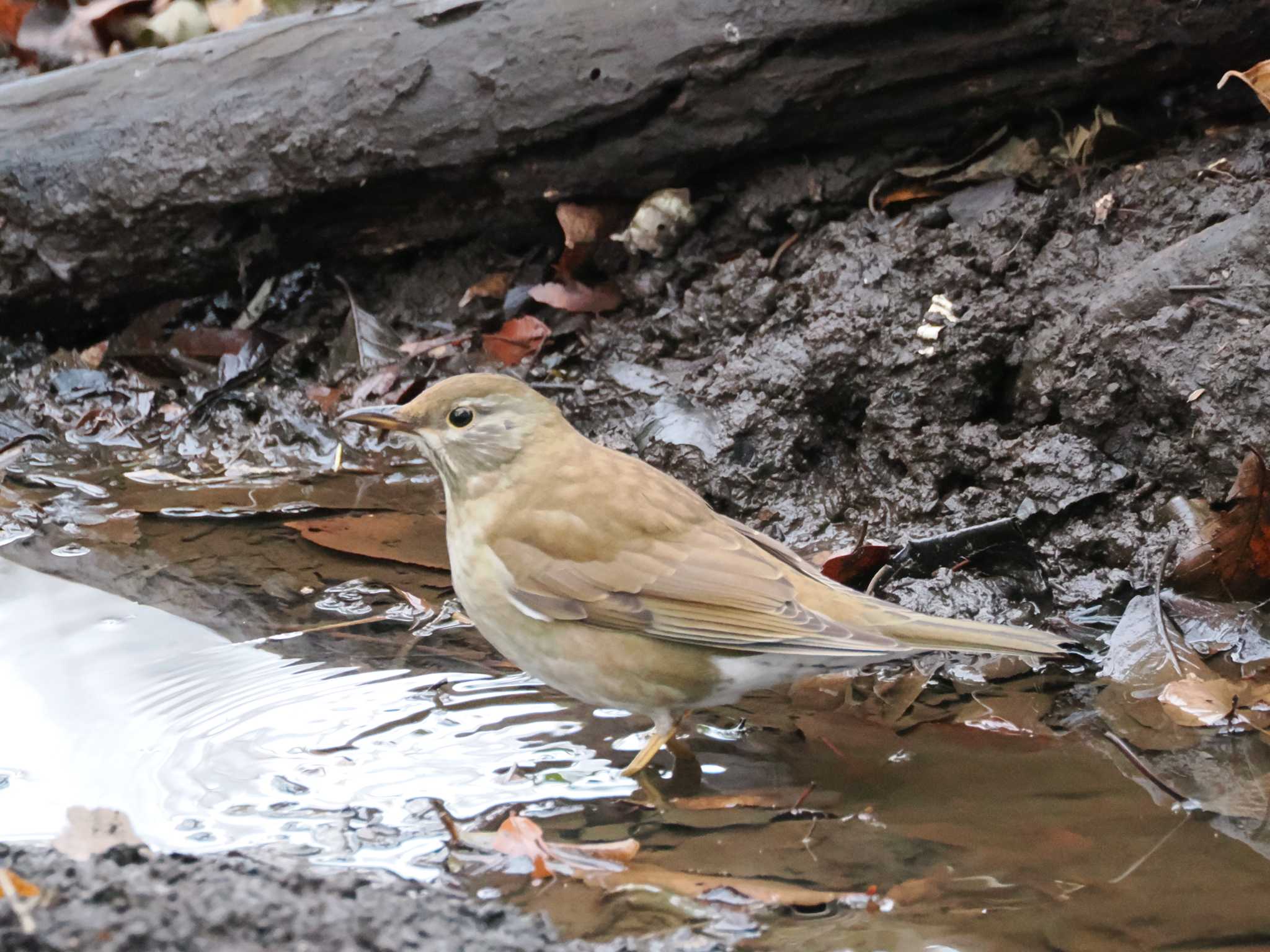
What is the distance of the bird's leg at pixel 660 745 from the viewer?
416 centimetres

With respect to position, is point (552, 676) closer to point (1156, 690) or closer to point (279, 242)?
point (1156, 690)

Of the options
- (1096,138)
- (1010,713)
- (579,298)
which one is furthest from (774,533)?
(1096,138)

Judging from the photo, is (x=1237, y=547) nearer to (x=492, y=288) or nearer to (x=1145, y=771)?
(x=1145, y=771)

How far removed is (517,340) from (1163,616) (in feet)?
12.2

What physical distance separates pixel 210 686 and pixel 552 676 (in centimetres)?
119

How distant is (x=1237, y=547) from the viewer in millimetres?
4602

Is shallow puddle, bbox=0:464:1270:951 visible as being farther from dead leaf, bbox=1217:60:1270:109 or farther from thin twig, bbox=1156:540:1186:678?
dead leaf, bbox=1217:60:1270:109

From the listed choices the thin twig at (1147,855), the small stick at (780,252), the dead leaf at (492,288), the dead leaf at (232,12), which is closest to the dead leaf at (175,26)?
the dead leaf at (232,12)

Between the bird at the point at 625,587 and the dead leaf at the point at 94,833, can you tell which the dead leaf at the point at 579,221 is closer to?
the bird at the point at 625,587

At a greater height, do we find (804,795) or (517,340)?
(517,340)

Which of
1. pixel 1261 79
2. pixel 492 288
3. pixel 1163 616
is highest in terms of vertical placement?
pixel 1261 79

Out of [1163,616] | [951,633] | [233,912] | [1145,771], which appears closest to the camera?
[233,912]

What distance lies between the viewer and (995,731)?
4148 millimetres

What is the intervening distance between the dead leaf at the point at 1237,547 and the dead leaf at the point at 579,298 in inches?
130
